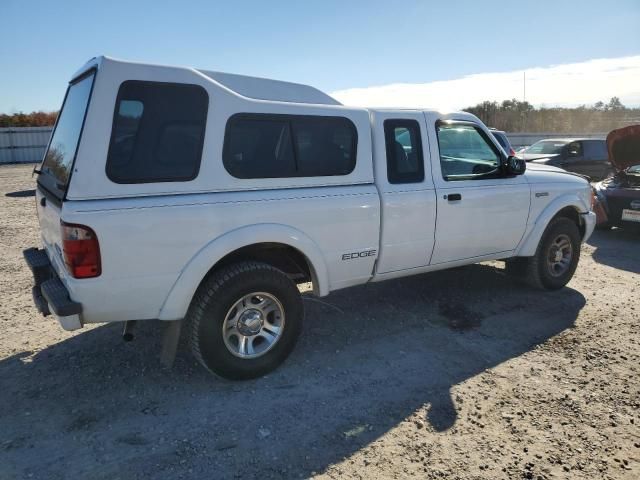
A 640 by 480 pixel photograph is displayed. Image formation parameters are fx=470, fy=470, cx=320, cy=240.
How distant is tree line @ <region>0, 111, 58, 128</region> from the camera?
29359mm

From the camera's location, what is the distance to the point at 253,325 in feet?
11.5

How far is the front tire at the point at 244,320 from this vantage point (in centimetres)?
327

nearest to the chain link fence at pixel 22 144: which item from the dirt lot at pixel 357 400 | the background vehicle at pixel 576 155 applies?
the background vehicle at pixel 576 155

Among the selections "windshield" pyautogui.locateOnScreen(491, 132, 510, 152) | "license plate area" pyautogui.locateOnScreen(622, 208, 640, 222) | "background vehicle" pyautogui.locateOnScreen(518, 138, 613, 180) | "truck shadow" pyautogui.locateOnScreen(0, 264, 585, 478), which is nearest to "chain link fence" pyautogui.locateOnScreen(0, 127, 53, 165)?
"windshield" pyautogui.locateOnScreen(491, 132, 510, 152)

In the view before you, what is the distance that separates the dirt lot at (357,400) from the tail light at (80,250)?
1.01 m

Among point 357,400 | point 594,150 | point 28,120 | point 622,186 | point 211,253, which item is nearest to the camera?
point 211,253

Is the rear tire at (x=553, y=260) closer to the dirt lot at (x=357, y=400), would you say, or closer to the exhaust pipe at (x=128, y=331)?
the dirt lot at (x=357, y=400)

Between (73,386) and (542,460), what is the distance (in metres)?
3.18

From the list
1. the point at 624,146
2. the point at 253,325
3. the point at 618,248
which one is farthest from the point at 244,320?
the point at 624,146

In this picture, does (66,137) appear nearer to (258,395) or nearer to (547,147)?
(258,395)

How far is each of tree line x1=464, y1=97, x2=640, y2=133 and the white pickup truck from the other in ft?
107

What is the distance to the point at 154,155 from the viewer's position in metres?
3.02

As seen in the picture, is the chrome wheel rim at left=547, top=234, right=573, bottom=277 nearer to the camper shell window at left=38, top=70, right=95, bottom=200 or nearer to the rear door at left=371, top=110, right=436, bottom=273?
the rear door at left=371, top=110, right=436, bottom=273

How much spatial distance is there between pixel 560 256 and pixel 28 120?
112 ft
